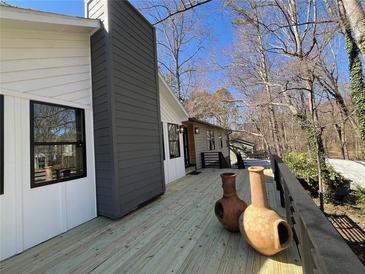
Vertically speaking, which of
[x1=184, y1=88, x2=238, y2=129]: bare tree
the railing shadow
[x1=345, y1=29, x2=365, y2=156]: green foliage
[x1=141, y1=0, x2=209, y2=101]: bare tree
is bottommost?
the railing shadow

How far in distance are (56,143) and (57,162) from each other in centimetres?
31

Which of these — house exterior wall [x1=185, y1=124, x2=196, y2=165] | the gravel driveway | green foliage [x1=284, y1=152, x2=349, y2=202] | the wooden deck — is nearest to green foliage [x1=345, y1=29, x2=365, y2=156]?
green foliage [x1=284, y1=152, x2=349, y2=202]

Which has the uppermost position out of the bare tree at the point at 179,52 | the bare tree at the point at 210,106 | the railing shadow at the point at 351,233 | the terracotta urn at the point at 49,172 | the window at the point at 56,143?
the bare tree at the point at 179,52

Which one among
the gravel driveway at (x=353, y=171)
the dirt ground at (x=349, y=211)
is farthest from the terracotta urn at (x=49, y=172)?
the gravel driveway at (x=353, y=171)

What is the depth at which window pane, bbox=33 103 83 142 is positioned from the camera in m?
3.09

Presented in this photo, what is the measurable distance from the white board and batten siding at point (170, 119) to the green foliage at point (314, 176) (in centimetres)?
489

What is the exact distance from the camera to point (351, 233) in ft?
17.9

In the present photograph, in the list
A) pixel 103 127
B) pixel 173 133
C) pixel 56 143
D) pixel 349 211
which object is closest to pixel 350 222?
pixel 349 211

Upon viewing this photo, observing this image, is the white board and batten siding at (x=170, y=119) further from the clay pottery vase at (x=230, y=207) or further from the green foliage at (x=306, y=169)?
the green foliage at (x=306, y=169)

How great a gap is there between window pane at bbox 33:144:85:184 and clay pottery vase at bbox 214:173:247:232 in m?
2.50

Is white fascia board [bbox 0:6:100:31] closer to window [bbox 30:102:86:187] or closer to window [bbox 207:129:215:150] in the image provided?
window [bbox 30:102:86:187]

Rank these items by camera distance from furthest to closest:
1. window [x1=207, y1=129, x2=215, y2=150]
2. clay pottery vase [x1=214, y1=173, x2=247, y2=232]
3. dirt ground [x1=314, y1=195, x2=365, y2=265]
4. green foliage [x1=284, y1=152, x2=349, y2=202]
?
window [x1=207, y1=129, x2=215, y2=150], green foliage [x1=284, y1=152, x2=349, y2=202], dirt ground [x1=314, y1=195, x2=365, y2=265], clay pottery vase [x1=214, y1=173, x2=247, y2=232]

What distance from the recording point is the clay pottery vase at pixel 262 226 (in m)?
2.11

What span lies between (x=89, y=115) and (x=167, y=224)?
8.02 feet
